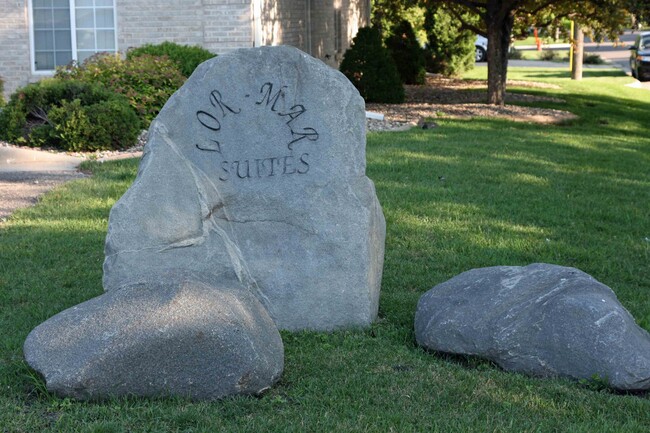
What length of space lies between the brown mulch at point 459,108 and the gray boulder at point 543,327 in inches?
392

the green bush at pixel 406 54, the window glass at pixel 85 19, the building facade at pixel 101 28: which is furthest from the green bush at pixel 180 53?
the green bush at pixel 406 54

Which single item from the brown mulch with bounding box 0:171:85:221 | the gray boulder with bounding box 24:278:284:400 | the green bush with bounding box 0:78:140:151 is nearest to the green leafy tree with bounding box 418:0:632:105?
the green bush with bounding box 0:78:140:151

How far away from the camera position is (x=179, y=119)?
534 centimetres

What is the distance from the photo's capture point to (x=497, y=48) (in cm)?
1786

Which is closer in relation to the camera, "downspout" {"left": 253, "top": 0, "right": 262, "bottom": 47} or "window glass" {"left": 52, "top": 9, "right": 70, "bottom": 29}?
"downspout" {"left": 253, "top": 0, "right": 262, "bottom": 47}

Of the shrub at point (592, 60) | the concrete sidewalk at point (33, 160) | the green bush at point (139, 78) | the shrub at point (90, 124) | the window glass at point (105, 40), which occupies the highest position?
the shrub at point (592, 60)

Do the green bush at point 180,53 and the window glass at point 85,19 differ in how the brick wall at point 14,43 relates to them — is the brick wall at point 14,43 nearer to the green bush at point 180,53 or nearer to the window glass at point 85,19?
the window glass at point 85,19

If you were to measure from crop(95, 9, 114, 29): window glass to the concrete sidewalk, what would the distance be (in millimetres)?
5583

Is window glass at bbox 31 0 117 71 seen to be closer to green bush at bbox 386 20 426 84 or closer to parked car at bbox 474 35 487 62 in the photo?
green bush at bbox 386 20 426 84

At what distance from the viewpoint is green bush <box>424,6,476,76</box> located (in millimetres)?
30469

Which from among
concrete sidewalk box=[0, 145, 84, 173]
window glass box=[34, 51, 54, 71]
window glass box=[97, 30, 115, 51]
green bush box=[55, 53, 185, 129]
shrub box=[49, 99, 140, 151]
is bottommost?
concrete sidewalk box=[0, 145, 84, 173]

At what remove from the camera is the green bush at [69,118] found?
12.2 meters

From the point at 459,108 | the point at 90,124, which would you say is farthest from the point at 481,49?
the point at 90,124

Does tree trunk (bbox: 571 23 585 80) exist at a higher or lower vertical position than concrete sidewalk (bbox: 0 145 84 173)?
higher
